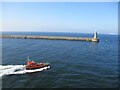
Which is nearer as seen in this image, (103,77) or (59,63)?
(103,77)

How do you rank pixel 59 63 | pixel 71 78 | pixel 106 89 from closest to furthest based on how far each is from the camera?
1. pixel 106 89
2. pixel 71 78
3. pixel 59 63

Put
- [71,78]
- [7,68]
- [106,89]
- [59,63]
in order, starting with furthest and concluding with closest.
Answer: [59,63] < [7,68] < [71,78] < [106,89]

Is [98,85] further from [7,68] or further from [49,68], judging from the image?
[7,68]

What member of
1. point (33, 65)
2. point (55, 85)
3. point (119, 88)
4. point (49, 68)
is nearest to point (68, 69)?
point (49, 68)

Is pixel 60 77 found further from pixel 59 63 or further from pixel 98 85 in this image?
pixel 59 63

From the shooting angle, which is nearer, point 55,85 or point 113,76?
point 55,85

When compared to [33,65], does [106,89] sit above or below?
below

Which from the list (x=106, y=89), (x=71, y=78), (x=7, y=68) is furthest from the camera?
(x=7, y=68)

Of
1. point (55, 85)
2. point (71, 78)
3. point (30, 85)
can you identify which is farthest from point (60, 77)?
point (30, 85)

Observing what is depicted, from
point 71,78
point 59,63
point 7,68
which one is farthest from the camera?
point 59,63
